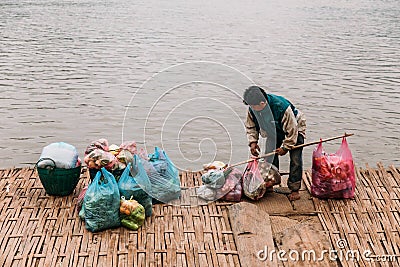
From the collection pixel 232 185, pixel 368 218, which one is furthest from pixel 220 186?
pixel 368 218

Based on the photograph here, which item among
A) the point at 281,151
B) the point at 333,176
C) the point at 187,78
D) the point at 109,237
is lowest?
the point at 187,78

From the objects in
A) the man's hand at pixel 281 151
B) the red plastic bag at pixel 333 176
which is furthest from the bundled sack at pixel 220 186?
the red plastic bag at pixel 333 176

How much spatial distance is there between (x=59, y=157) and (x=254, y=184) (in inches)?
59.7

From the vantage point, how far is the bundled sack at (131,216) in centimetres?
393

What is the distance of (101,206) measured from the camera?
390 centimetres

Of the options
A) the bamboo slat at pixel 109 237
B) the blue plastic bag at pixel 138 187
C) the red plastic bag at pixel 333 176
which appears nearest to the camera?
the bamboo slat at pixel 109 237

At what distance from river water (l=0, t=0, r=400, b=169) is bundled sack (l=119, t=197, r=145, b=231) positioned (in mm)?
1302

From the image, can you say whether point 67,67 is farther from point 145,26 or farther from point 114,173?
point 114,173

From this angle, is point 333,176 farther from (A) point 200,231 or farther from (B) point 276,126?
(A) point 200,231

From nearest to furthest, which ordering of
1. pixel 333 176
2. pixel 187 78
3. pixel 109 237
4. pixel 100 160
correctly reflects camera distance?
pixel 109 237
pixel 100 160
pixel 333 176
pixel 187 78

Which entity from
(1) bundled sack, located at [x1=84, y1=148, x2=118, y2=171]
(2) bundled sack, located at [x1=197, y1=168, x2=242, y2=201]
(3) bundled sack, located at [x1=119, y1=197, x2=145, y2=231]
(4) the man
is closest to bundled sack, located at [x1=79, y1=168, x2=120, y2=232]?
(3) bundled sack, located at [x1=119, y1=197, x2=145, y2=231]

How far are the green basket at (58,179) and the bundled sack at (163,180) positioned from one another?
57 centimetres

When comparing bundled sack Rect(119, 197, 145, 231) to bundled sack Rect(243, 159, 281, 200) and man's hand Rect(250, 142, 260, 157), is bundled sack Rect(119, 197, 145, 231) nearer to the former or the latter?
bundled sack Rect(243, 159, 281, 200)

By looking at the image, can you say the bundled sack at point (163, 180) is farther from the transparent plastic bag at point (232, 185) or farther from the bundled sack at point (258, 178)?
the bundled sack at point (258, 178)
